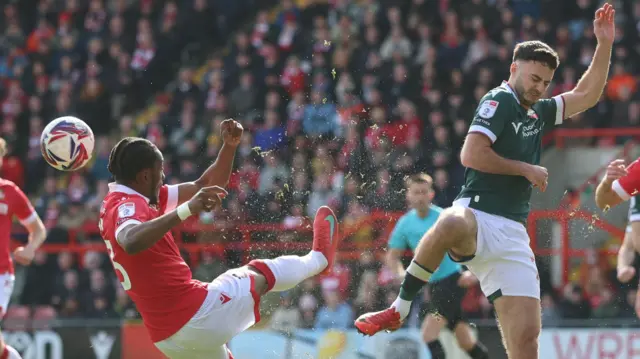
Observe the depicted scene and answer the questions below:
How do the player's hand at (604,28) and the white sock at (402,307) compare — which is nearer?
the white sock at (402,307)

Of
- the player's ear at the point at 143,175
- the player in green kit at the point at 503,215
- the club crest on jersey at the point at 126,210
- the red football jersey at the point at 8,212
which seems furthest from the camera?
the red football jersey at the point at 8,212

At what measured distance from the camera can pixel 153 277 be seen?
20.2ft

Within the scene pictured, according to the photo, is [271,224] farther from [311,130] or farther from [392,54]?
[392,54]

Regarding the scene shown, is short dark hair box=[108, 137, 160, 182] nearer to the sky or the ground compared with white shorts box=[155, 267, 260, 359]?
nearer to the sky

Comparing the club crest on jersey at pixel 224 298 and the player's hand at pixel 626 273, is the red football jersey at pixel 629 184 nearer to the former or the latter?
the player's hand at pixel 626 273

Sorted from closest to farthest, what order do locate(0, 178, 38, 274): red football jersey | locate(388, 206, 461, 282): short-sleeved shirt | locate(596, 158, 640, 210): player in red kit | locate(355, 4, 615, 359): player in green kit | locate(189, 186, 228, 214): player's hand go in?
locate(189, 186, 228, 214): player's hand
locate(355, 4, 615, 359): player in green kit
locate(596, 158, 640, 210): player in red kit
locate(0, 178, 38, 274): red football jersey
locate(388, 206, 461, 282): short-sleeved shirt

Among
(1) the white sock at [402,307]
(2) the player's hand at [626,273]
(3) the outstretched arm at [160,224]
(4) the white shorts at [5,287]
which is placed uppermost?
(3) the outstretched arm at [160,224]

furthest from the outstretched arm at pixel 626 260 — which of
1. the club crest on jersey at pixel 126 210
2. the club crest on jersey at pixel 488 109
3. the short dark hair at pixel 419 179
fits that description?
the club crest on jersey at pixel 126 210

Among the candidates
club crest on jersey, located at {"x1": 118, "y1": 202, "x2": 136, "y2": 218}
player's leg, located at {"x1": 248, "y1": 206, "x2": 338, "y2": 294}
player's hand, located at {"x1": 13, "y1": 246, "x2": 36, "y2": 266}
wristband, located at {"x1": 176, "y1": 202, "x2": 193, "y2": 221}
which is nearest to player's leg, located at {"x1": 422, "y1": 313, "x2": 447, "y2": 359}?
player's leg, located at {"x1": 248, "y1": 206, "x2": 338, "y2": 294}

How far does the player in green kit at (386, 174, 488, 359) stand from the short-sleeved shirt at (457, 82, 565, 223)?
2.76 m

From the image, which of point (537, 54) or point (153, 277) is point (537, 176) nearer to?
point (537, 54)

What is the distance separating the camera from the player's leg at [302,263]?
6578 millimetres

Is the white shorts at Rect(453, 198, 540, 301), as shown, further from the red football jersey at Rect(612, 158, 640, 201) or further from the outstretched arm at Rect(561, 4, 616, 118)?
the red football jersey at Rect(612, 158, 640, 201)

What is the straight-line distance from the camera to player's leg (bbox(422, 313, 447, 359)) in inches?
392
